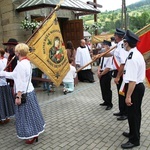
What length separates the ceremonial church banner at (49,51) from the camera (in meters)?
4.49

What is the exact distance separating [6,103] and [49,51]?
59.1 inches

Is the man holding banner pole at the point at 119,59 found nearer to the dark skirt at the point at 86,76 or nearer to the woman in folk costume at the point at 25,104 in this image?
the woman in folk costume at the point at 25,104

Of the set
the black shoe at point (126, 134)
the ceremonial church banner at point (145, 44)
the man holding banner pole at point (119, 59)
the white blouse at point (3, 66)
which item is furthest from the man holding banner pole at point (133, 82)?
the white blouse at point (3, 66)

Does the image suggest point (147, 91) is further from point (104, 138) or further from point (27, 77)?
point (27, 77)

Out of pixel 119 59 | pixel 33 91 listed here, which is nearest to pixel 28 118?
pixel 33 91

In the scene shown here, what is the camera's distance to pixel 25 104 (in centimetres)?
391

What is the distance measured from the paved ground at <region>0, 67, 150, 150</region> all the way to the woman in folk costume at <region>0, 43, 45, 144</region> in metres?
0.27

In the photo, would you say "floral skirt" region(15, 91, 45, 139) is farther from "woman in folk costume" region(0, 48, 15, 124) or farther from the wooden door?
the wooden door

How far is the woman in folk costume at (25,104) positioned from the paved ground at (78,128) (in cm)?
27

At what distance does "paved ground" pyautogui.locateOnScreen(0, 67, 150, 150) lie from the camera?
13.1 ft

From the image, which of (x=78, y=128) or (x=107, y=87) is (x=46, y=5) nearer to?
(x=107, y=87)

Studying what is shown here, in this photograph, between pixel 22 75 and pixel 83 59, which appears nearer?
pixel 22 75

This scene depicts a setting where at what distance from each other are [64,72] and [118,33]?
4.85 ft

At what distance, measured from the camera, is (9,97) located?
200 inches
